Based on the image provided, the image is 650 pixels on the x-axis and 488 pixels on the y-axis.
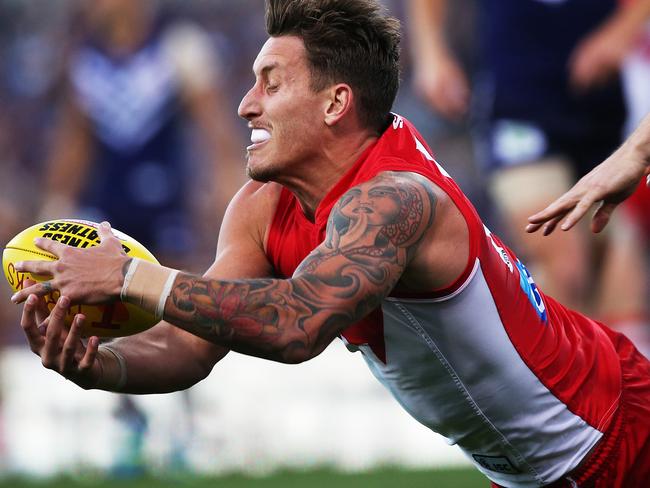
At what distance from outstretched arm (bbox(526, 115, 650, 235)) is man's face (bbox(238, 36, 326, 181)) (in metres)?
0.77

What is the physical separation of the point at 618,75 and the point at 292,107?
4.39 metres

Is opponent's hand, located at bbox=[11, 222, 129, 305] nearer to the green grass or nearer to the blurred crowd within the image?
the green grass

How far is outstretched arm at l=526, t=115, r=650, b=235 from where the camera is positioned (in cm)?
428

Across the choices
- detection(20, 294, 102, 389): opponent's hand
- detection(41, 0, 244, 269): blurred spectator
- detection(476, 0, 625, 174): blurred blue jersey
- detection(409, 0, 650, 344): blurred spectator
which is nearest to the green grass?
detection(409, 0, 650, 344): blurred spectator

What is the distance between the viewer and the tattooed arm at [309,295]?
3.66m

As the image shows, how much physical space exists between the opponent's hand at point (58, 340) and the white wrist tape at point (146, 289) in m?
0.21

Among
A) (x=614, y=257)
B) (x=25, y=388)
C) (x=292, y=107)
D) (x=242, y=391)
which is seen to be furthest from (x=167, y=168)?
(x=292, y=107)

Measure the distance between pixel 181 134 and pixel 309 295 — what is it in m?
6.77

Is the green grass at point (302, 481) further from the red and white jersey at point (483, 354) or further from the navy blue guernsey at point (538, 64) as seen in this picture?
the red and white jersey at point (483, 354)

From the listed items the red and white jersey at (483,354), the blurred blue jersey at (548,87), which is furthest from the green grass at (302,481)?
the red and white jersey at (483,354)

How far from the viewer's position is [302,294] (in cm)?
368

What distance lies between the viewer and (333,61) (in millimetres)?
4262

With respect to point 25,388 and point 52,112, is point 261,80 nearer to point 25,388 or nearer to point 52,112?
point 25,388

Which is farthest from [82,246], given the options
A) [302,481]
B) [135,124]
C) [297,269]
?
[135,124]
